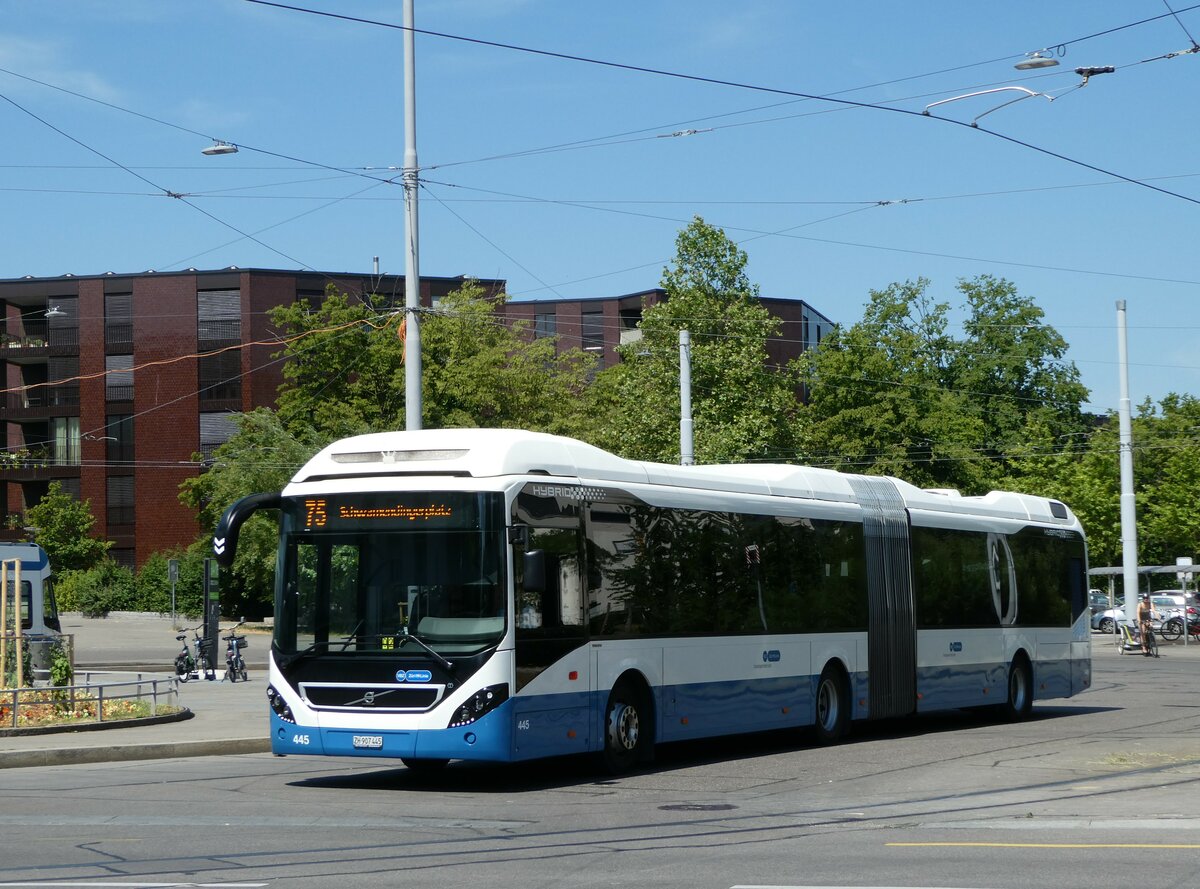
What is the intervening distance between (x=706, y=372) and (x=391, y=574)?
166 feet

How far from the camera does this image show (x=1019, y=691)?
23641mm

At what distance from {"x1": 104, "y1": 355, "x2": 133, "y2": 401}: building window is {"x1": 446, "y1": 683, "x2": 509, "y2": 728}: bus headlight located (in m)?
68.9

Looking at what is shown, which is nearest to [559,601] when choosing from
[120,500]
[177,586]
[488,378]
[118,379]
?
[488,378]

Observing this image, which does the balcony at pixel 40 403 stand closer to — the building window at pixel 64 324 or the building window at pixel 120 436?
the building window at pixel 120 436

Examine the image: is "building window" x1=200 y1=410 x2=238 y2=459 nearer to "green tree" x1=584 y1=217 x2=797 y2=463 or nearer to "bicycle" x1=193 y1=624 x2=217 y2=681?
"green tree" x1=584 y1=217 x2=797 y2=463

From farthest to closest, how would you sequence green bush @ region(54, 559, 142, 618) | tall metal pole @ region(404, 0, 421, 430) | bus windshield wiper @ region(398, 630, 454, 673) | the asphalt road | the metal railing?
green bush @ region(54, 559, 142, 618)
tall metal pole @ region(404, 0, 421, 430)
the metal railing
bus windshield wiper @ region(398, 630, 454, 673)
the asphalt road

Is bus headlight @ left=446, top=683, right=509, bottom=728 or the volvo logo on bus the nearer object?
bus headlight @ left=446, top=683, right=509, bottom=728

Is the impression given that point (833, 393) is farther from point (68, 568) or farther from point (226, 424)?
point (68, 568)

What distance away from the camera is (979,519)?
75.5ft

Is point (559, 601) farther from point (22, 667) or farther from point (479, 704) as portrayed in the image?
point (22, 667)

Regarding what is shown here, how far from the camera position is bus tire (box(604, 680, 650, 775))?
15.4 metres

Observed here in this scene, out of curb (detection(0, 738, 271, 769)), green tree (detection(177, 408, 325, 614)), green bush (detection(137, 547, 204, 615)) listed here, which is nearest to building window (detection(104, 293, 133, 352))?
green bush (detection(137, 547, 204, 615))

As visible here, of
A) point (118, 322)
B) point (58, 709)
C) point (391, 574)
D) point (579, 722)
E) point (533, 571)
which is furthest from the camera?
point (118, 322)

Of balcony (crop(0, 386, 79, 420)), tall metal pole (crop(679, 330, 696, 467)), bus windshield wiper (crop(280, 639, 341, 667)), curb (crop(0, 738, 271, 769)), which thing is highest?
balcony (crop(0, 386, 79, 420))
